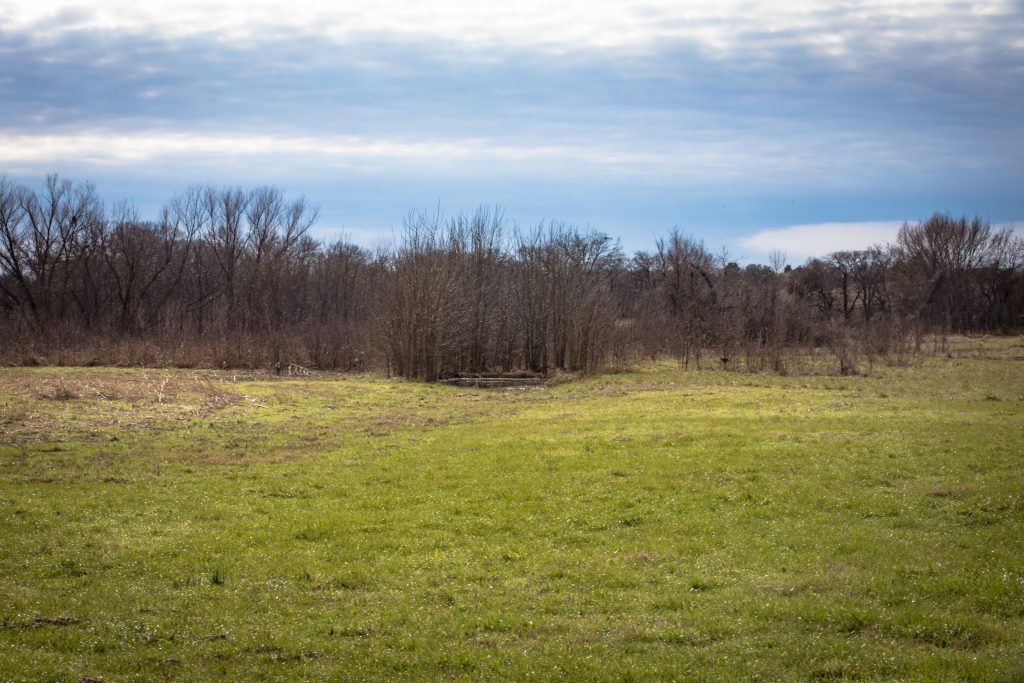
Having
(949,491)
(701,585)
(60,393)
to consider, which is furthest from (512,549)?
(60,393)

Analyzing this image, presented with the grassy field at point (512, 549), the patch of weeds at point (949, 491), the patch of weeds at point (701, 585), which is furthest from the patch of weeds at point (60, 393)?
the patch of weeds at point (949, 491)

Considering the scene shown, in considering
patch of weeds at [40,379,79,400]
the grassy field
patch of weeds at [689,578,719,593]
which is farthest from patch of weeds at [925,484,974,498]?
patch of weeds at [40,379,79,400]

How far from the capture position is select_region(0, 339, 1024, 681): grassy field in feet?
19.6

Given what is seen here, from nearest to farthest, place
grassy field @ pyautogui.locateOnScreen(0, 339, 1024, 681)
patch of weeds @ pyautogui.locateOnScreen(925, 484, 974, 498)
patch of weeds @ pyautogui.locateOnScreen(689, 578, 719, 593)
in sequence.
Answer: grassy field @ pyautogui.locateOnScreen(0, 339, 1024, 681), patch of weeds @ pyautogui.locateOnScreen(689, 578, 719, 593), patch of weeds @ pyautogui.locateOnScreen(925, 484, 974, 498)

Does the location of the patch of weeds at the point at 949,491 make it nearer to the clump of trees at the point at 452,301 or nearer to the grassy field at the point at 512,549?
the grassy field at the point at 512,549

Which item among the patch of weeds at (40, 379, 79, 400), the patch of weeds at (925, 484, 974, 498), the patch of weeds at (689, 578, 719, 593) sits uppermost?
the patch of weeds at (40, 379, 79, 400)

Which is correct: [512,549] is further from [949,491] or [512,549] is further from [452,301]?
[452,301]

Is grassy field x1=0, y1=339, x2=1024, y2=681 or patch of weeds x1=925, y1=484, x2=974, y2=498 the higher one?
patch of weeds x1=925, y1=484, x2=974, y2=498

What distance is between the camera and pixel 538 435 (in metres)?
16.7

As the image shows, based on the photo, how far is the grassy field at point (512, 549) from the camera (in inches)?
235

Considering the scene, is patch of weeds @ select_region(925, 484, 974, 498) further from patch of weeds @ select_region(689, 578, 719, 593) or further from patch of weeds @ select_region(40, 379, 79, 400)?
patch of weeds @ select_region(40, 379, 79, 400)

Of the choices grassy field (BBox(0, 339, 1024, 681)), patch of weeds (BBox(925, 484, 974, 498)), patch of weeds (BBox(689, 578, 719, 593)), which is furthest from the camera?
patch of weeds (BBox(925, 484, 974, 498))

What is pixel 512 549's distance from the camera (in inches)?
342

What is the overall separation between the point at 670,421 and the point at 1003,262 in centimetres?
6762
